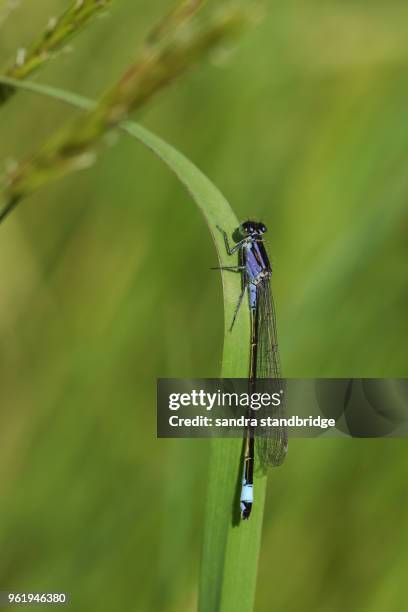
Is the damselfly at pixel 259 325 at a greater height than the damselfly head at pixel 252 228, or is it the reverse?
the damselfly head at pixel 252 228

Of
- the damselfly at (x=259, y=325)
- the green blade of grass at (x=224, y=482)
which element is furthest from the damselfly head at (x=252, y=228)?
the green blade of grass at (x=224, y=482)

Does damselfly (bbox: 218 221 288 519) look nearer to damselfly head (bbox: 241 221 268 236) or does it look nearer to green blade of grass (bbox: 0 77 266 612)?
damselfly head (bbox: 241 221 268 236)

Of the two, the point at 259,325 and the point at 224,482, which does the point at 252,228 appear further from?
the point at 224,482

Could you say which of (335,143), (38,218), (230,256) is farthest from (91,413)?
(335,143)
